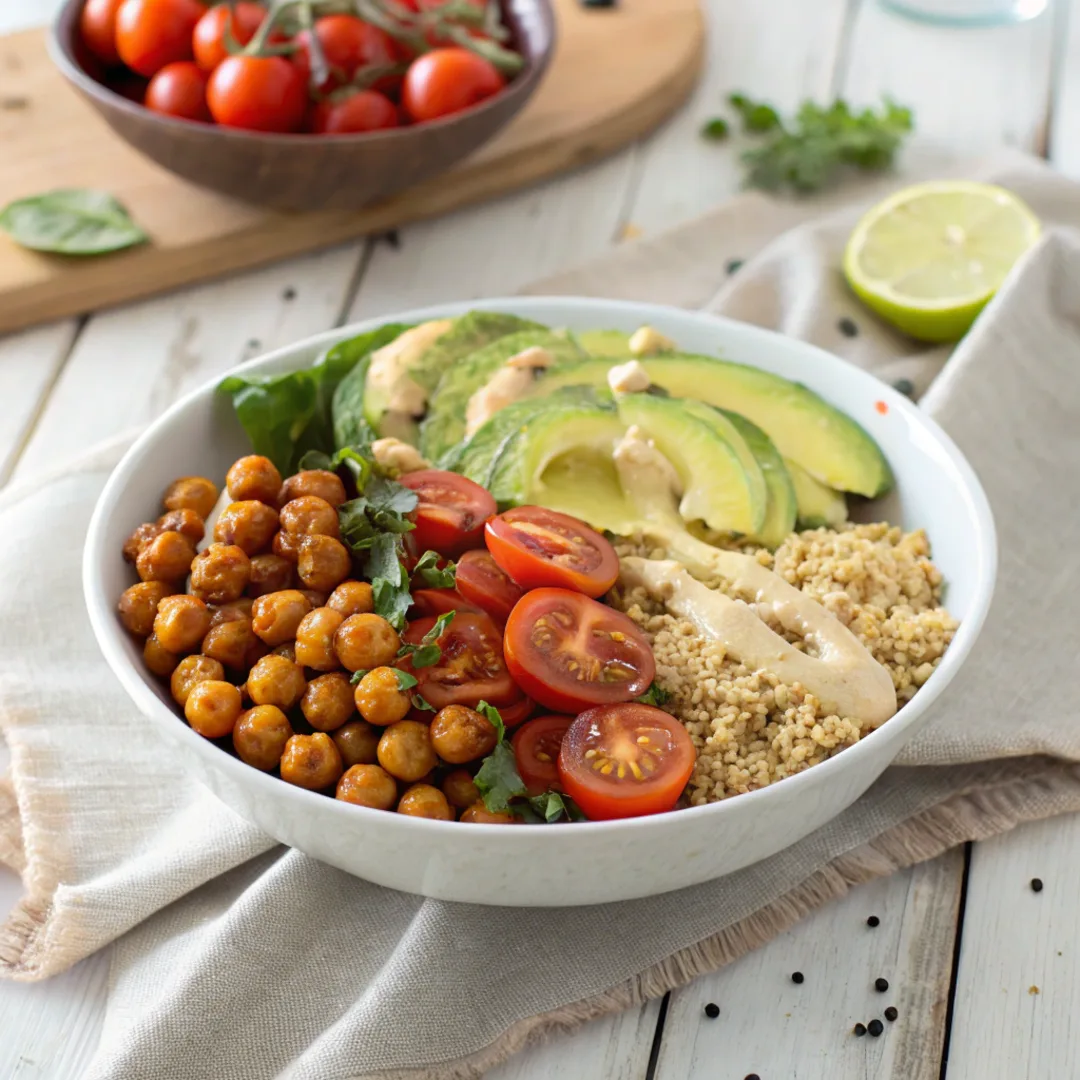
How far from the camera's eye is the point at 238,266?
4.00 metres

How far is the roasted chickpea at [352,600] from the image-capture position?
227cm

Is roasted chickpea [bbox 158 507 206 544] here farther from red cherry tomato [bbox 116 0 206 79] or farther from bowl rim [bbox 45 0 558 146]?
red cherry tomato [bbox 116 0 206 79]

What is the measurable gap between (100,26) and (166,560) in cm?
237

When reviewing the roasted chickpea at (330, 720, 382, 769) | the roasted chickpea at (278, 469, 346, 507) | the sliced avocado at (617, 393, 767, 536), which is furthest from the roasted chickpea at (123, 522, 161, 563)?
the sliced avocado at (617, 393, 767, 536)

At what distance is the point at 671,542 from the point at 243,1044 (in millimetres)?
1150

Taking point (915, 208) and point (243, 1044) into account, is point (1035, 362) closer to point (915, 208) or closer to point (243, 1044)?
point (915, 208)

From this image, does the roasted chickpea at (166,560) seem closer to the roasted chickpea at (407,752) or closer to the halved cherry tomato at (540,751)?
the roasted chickpea at (407,752)

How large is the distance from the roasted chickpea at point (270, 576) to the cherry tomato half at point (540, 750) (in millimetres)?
527

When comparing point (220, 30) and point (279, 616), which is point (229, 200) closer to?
point (220, 30)

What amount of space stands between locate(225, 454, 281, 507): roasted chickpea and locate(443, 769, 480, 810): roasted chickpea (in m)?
0.68

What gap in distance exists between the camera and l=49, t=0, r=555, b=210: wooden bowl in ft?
12.0

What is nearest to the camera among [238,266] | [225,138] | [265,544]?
[265,544]

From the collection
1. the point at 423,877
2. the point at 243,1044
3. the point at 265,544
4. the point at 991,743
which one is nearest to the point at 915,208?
the point at 991,743

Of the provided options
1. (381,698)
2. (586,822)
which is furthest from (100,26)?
(586,822)
